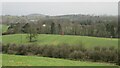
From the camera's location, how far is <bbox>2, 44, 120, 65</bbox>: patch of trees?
21.5 metres

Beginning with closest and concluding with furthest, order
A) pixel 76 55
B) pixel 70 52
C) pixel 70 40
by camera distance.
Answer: pixel 76 55 < pixel 70 52 < pixel 70 40

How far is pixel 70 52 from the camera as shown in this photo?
23.2 meters

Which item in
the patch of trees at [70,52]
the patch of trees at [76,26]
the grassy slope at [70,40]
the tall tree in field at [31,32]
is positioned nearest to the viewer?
the patch of trees at [70,52]

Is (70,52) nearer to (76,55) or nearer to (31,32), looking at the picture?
(76,55)

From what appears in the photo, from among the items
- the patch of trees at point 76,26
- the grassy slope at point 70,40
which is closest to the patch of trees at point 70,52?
the grassy slope at point 70,40

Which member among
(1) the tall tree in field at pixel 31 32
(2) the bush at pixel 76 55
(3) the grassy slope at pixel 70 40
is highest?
(1) the tall tree in field at pixel 31 32

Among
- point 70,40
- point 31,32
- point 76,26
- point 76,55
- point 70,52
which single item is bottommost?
point 76,55

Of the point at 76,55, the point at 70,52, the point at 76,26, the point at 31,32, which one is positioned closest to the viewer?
the point at 76,55

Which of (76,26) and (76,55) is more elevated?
(76,26)

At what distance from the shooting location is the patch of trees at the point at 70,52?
848 inches

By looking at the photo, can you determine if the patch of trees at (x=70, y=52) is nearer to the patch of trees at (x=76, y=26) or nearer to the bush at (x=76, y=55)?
the bush at (x=76, y=55)

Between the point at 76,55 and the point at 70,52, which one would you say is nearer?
the point at 76,55

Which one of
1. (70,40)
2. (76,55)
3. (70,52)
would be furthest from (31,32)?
(76,55)

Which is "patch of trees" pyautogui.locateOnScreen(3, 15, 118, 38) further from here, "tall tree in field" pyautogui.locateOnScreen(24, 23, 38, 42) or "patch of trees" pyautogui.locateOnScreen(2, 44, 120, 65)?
"patch of trees" pyautogui.locateOnScreen(2, 44, 120, 65)
